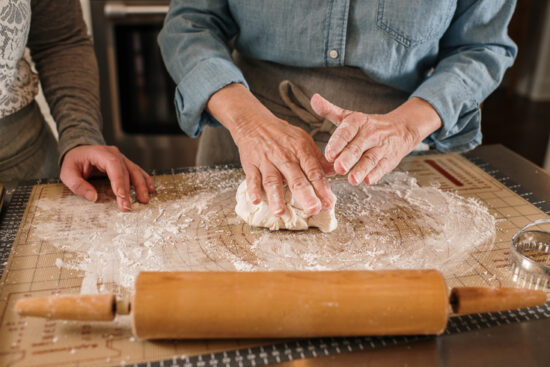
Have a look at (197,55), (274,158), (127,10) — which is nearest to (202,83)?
(197,55)

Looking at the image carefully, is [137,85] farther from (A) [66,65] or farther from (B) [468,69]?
(B) [468,69]

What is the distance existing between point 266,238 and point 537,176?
2.54ft

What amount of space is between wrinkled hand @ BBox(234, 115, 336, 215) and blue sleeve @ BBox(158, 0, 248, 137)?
0.15 metres

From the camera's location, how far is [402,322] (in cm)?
66

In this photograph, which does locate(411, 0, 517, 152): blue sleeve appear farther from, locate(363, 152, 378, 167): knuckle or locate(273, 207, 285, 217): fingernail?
locate(273, 207, 285, 217): fingernail

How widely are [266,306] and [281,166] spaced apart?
1.17 feet

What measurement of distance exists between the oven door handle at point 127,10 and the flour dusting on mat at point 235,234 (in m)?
1.36

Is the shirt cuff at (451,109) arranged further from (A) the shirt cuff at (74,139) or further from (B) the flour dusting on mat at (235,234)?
(A) the shirt cuff at (74,139)

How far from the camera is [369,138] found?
0.96 m

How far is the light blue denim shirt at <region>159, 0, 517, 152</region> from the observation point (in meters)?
1.09

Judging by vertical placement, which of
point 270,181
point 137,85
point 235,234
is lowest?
point 137,85

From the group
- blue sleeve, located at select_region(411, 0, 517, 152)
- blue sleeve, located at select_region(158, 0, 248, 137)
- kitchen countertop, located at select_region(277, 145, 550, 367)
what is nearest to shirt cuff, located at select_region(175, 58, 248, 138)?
blue sleeve, located at select_region(158, 0, 248, 137)

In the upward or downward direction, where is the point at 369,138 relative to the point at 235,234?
upward

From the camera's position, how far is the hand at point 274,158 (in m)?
0.92
